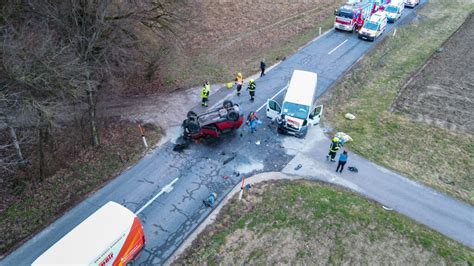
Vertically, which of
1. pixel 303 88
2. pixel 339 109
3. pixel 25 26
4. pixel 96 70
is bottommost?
pixel 339 109

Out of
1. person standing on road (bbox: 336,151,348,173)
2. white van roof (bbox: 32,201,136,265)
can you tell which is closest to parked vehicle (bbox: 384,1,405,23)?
person standing on road (bbox: 336,151,348,173)

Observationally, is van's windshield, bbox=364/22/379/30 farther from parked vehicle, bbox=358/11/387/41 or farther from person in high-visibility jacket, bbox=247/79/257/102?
person in high-visibility jacket, bbox=247/79/257/102

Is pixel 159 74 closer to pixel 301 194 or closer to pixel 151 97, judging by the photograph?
pixel 151 97

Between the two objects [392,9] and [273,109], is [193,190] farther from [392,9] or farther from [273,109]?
[392,9]

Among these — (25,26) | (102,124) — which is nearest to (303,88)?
(102,124)

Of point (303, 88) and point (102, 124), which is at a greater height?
point (303, 88)

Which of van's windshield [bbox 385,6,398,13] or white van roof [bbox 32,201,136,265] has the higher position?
white van roof [bbox 32,201,136,265]

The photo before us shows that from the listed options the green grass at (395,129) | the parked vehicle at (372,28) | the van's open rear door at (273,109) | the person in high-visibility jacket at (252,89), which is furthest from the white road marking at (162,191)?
the parked vehicle at (372,28)
